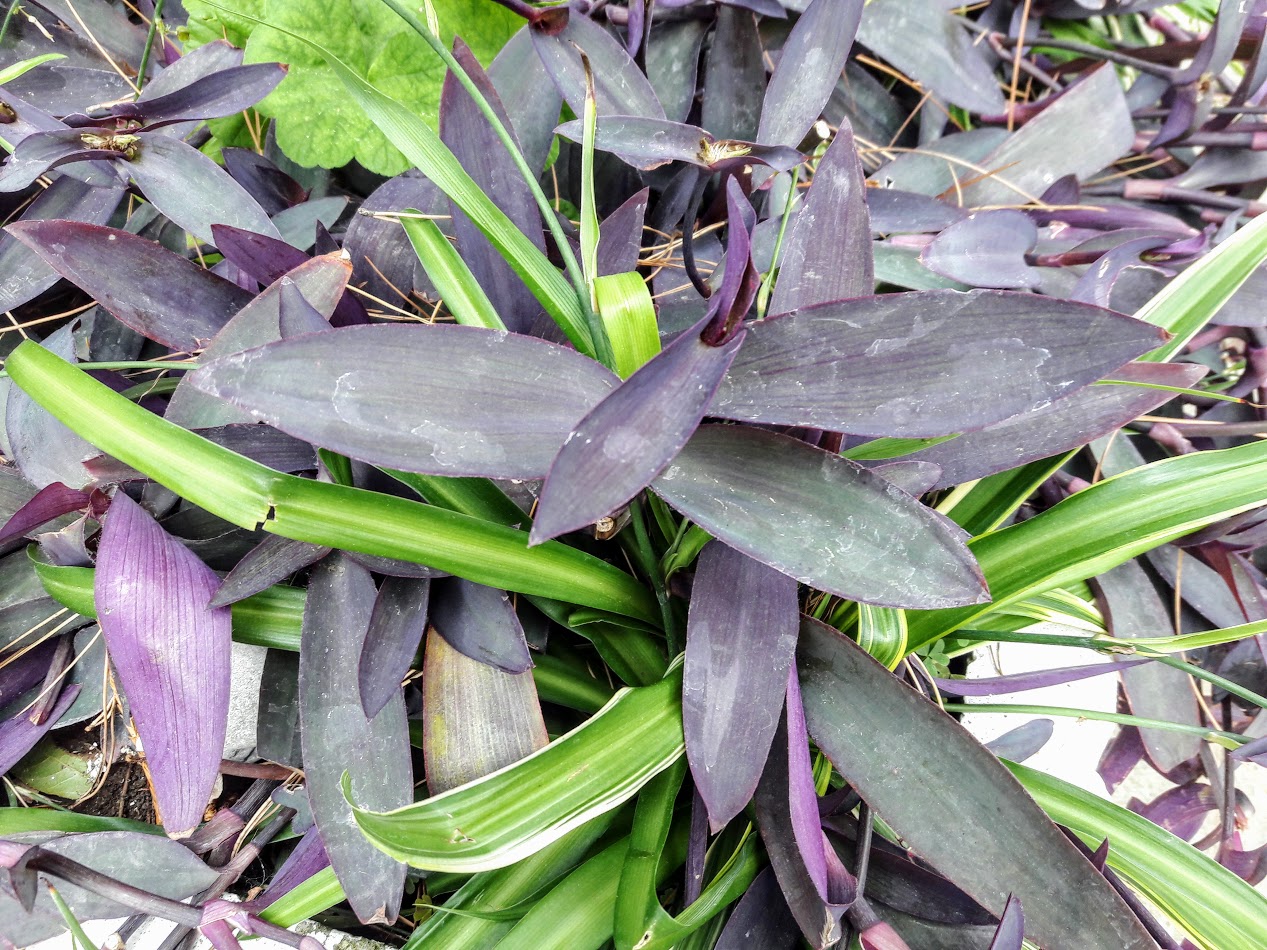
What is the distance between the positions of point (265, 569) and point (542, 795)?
0.24 meters

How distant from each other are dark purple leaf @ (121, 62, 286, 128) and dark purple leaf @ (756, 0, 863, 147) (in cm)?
40

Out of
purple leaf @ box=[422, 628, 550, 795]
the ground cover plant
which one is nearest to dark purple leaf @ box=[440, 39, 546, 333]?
the ground cover plant

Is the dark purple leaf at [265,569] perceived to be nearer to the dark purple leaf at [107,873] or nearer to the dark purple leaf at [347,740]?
the dark purple leaf at [347,740]

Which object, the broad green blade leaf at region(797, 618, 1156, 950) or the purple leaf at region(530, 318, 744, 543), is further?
the broad green blade leaf at region(797, 618, 1156, 950)

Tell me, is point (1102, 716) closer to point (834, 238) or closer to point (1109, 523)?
point (1109, 523)

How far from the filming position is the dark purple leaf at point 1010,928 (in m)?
0.45

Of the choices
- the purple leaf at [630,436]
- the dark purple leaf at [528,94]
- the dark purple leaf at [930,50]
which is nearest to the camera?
the purple leaf at [630,436]

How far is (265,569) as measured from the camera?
1.76ft

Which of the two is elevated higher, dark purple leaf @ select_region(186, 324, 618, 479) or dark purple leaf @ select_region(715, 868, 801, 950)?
dark purple leaf @ select_region(186, 324, 618, 479)

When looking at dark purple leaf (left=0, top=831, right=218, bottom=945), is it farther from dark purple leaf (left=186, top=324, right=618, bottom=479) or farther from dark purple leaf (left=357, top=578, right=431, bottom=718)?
dark purple leaf (left=186, top=324, right=618, bottom=479)

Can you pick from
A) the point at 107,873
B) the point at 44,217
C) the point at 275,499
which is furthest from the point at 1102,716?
the point at 44,217

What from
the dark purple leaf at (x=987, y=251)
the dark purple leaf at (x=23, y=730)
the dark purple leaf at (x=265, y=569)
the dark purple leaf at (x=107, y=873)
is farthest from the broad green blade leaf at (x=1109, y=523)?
the dark purple leaf at (x=23, y=730)

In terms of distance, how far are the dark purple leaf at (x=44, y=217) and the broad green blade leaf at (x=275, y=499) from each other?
0.26 metres

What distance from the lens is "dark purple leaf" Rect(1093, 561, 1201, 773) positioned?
74cm
